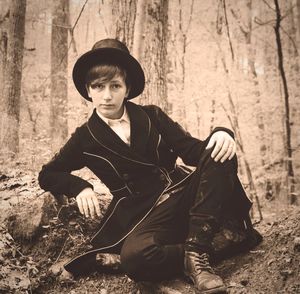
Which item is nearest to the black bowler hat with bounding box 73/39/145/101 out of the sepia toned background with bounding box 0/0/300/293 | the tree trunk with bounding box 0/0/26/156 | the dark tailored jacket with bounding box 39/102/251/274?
the dark tailored jacket with bounding box 39/102/251/274

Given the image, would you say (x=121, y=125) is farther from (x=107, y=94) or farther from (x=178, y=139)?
(x=178, y=139)

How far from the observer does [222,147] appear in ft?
7.76

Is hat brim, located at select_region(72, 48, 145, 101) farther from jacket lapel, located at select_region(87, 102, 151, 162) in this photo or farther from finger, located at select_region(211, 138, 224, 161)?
finger, located at select_region(211, 138, 224, 161)

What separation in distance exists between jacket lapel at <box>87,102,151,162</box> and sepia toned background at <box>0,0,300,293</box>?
5.48ft

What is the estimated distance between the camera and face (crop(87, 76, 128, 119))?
2675mm

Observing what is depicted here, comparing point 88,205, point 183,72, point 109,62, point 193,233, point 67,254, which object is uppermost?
point 183,72

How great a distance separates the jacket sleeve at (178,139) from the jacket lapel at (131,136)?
→ 0.33 feet

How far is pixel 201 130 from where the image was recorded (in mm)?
5312

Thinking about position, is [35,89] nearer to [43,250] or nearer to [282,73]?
[43,250]

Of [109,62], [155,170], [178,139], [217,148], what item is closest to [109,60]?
[109,62]

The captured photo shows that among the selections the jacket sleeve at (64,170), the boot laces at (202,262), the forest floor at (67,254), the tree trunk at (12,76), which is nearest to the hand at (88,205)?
the jacket sleeve at (64,170)

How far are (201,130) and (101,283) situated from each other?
3.03m

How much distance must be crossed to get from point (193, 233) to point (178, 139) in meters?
0.71

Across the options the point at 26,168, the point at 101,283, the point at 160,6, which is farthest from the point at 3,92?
the point at 101,283
